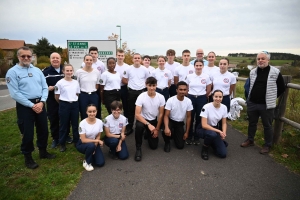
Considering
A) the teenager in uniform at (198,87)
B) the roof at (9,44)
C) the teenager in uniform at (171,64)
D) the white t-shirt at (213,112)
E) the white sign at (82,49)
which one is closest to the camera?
the white t-shirt at (213,112)

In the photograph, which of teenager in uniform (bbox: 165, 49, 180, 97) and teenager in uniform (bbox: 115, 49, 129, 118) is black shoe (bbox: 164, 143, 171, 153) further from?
teenager in uniform (bbox: 165, 49, 180, 97)

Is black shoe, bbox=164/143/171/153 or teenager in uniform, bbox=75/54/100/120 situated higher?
teenager in uniform, bbox=75/54/100/120

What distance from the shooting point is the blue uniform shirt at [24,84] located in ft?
11.7

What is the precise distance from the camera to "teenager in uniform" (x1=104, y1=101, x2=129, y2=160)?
13.8 ft

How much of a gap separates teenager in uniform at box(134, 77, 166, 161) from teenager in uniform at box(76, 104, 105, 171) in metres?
0.80

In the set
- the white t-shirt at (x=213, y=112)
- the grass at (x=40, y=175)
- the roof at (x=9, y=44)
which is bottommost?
the grass at (x=40, y=175)

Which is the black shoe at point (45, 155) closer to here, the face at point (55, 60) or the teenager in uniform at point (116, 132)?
the teenager in uniform at point (116, 132)

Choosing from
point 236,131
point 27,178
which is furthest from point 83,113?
point 236,131

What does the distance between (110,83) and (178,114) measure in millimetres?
1860

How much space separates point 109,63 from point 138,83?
922 millimetres

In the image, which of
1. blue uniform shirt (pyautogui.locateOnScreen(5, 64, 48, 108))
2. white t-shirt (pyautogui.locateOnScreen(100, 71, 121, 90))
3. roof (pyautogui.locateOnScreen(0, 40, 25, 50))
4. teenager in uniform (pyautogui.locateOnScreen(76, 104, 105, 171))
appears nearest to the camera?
blue uniform shirt (pyautogui.locateOnScreen(5, 64, 48, 108))

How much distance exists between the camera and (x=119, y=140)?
4289mm

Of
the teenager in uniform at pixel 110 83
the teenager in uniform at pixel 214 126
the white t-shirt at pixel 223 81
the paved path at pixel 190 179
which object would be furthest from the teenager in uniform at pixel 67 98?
the white t-shirt at pixel 223 81

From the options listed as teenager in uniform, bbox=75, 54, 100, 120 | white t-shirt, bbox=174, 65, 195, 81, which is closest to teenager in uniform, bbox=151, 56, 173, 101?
white t-shirt, bbox=174, 65, 195, 81
